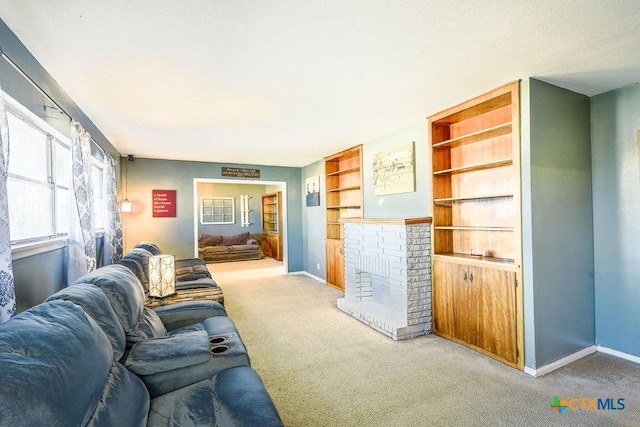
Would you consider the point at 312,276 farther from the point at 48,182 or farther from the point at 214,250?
the point at 48,182

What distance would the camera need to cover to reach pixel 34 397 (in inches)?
31.6

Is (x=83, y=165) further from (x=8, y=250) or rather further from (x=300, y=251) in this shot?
(x=300, y=251)

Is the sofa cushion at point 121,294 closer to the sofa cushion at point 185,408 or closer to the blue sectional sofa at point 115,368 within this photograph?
the blue sectional sofa at point 115,368

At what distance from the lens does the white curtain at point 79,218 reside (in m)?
2.67

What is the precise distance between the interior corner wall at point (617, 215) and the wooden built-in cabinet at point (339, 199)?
9.85ft

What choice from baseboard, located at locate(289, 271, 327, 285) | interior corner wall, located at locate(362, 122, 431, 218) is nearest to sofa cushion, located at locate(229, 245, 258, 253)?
baseboard, located at locate(289, 271, 327, 285)

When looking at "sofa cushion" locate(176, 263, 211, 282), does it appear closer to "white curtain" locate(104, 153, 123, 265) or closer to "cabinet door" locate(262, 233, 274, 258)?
"white curtain" locate(104, 153, 123, 265)

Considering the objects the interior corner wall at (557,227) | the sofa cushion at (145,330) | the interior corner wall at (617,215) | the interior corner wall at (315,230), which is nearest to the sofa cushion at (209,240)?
the interior corner wall at (315,230)

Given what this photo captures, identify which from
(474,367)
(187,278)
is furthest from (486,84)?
(187,278)

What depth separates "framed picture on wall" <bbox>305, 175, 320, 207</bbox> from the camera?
638 cm

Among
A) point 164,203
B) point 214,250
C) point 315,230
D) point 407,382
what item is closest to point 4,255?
point 407,382

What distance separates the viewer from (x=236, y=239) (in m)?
9.78

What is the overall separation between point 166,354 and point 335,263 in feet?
13.6

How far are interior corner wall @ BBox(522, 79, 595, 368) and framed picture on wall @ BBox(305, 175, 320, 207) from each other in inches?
163
